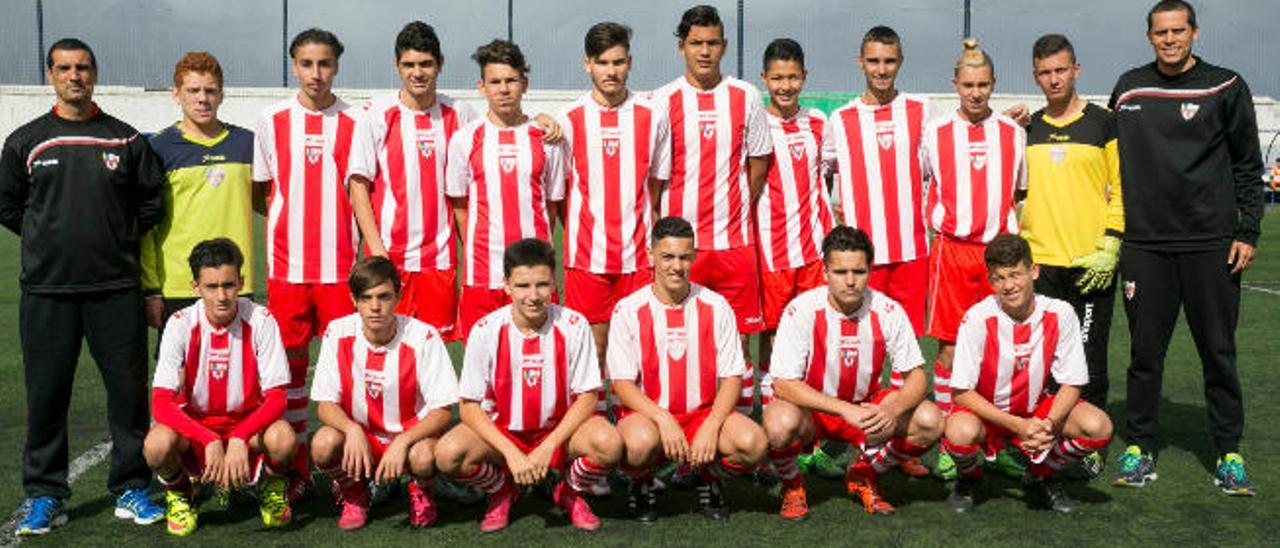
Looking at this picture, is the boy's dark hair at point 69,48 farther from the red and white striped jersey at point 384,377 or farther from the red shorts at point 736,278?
the red shorts at point 736,278

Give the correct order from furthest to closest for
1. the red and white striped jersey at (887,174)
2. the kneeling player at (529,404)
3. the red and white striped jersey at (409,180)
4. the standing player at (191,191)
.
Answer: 1. the red and white striped jersey at (887,174)
2. the red and white striped jersey at (409,180)
3. the standing player at (191,191)
4. the kneeling player at (529,404)

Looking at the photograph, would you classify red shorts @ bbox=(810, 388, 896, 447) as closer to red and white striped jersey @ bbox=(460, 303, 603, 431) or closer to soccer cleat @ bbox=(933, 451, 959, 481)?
soccer cleat @ bbox=(933, 451, 959, 481)

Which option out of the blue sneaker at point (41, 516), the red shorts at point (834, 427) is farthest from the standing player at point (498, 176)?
the blue sneaker at point (41, 516)

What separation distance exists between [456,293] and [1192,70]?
2.92 m

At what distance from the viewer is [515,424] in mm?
4066

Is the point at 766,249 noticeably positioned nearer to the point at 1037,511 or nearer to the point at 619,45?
the point at 619,45

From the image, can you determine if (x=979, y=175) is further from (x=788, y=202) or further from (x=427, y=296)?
(x=427, y=296)

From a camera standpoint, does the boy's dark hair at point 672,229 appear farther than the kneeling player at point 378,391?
Yes

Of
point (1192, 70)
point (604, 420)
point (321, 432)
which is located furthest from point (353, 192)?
point (1192, 70)

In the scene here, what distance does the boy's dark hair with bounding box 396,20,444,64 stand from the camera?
4477 millimetres

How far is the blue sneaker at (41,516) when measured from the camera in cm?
388

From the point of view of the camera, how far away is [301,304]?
181 inches

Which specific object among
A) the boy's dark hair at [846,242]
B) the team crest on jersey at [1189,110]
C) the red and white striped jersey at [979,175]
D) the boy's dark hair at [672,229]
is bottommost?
the boy's dark hair at [846,242]

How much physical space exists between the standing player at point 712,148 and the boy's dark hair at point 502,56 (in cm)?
60
